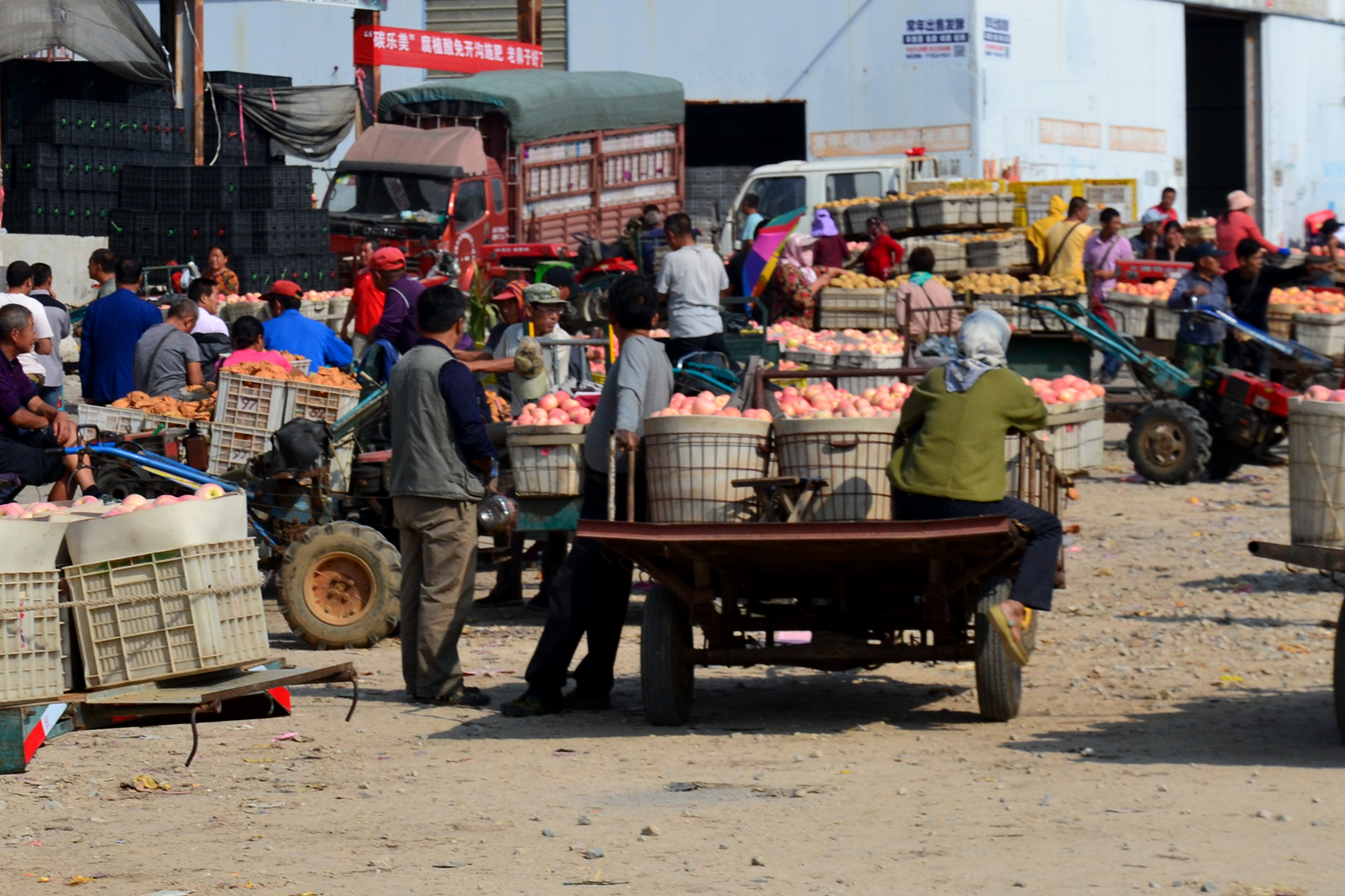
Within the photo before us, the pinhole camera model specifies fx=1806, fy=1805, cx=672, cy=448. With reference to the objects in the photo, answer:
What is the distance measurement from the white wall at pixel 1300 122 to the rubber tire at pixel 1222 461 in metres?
25.0

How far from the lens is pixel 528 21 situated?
3206 centimetres

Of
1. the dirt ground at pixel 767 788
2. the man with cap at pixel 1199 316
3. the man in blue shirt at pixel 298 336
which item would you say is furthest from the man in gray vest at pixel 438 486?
the man with cap at pixel 1199 316

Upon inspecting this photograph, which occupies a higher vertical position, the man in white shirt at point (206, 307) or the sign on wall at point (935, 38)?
the sign on wall at point (935, 38)

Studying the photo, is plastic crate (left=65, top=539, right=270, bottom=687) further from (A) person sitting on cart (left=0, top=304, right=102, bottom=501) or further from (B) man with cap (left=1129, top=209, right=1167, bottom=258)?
(B) man with cap (left=1129, top=209, right=1167, bottom=258)

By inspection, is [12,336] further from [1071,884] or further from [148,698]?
[1071,884]

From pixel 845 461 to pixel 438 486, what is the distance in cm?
202

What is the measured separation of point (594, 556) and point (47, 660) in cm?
336

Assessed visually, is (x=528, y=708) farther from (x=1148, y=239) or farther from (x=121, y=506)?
(x=1148, y=239)

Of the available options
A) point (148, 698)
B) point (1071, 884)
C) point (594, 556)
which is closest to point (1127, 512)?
point (594, 556)

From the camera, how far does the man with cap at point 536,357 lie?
11242mm

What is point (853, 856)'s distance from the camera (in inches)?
225

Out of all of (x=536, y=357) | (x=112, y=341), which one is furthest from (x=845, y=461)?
(x=112, y=341)

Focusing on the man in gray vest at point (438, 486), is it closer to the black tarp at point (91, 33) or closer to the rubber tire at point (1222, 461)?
the rubber tire at point (1222, 461)

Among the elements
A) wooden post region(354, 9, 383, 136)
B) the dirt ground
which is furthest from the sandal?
wooden post region(354, 9, 383, 136)
